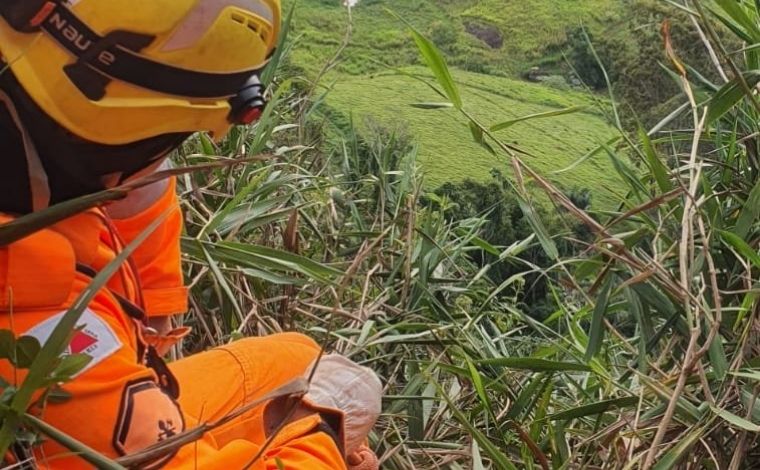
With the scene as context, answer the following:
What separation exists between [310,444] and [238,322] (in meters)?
0.51

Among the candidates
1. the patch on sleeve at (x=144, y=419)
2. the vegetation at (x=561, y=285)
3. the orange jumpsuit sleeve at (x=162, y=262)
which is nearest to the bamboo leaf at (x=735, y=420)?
the vegetation at (x=561, y=285)

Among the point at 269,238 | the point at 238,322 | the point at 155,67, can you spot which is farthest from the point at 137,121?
the point at 269,238

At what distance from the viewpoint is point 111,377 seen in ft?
2.20

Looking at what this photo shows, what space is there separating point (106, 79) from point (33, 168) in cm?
8

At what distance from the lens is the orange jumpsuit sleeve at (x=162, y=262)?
3.11 ft

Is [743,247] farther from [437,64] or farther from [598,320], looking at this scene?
[437,64]

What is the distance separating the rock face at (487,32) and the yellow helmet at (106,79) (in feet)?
45.1

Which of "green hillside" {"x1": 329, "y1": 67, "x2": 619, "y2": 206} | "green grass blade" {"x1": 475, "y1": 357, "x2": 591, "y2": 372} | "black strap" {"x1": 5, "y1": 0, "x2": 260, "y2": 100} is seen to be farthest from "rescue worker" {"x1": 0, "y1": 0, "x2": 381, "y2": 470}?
"green hillside" {"x1": 329, "y1": 67, "x2": 619, "y2": 206}

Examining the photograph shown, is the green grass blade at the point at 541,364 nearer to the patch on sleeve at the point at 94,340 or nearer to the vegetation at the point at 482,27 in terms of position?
the patch on sleeve at the point at 94,340

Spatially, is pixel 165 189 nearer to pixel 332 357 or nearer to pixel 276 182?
pixel 332 357

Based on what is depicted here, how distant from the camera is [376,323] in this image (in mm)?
1249

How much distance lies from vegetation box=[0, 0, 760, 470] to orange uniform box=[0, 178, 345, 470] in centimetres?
→ 12

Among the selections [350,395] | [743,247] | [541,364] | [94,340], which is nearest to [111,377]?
[94,340]

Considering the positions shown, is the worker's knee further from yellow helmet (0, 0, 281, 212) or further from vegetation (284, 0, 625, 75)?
vegetation (284, 0, 625, 75)
